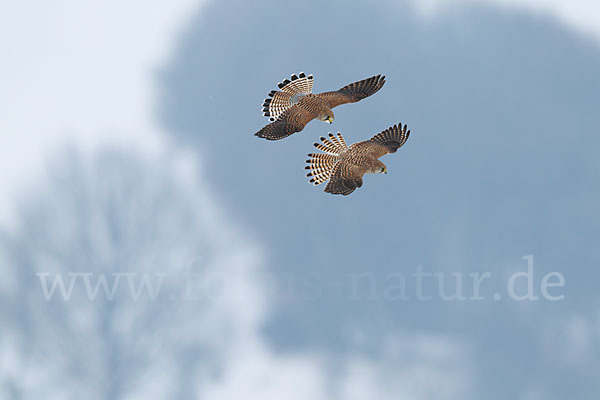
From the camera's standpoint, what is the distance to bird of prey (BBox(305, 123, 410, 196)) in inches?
417

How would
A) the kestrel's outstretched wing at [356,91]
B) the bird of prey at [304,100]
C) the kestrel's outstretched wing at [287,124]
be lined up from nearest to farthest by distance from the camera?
the kestrel's outstretched wing at [287,124], the bird of prey at [304,100], the kestrel's outstretched wing at [356,91]

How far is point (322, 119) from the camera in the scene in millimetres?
10969

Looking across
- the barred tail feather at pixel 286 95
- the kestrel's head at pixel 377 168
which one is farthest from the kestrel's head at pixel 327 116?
the kestrel's head at pixel 377 168

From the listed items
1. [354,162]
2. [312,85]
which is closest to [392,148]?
[354,162]

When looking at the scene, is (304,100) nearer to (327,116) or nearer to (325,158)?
(327,116)

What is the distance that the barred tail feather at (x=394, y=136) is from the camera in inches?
435

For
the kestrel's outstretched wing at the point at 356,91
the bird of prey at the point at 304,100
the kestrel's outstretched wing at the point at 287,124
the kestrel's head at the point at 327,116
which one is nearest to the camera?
the kestrel's outstretched wing at the point at 287,124

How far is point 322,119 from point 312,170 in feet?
2.17

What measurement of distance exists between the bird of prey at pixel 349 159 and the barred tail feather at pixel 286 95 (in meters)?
0.62

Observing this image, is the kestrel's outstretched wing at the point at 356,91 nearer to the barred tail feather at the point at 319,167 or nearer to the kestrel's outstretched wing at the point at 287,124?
the kestrel's outstretched wing at the point at 287,124

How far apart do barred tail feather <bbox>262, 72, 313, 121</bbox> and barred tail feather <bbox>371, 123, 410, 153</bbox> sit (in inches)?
42.3

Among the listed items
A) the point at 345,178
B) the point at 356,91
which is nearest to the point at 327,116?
the point at 356,91

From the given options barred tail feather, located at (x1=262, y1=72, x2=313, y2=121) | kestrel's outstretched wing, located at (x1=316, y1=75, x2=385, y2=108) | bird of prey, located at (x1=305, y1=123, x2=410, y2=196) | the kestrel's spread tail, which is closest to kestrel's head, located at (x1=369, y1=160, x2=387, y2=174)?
bird of prey, located at (x1=305, y1=123, x2=410, y2=196)

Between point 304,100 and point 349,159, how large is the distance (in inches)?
35.7
